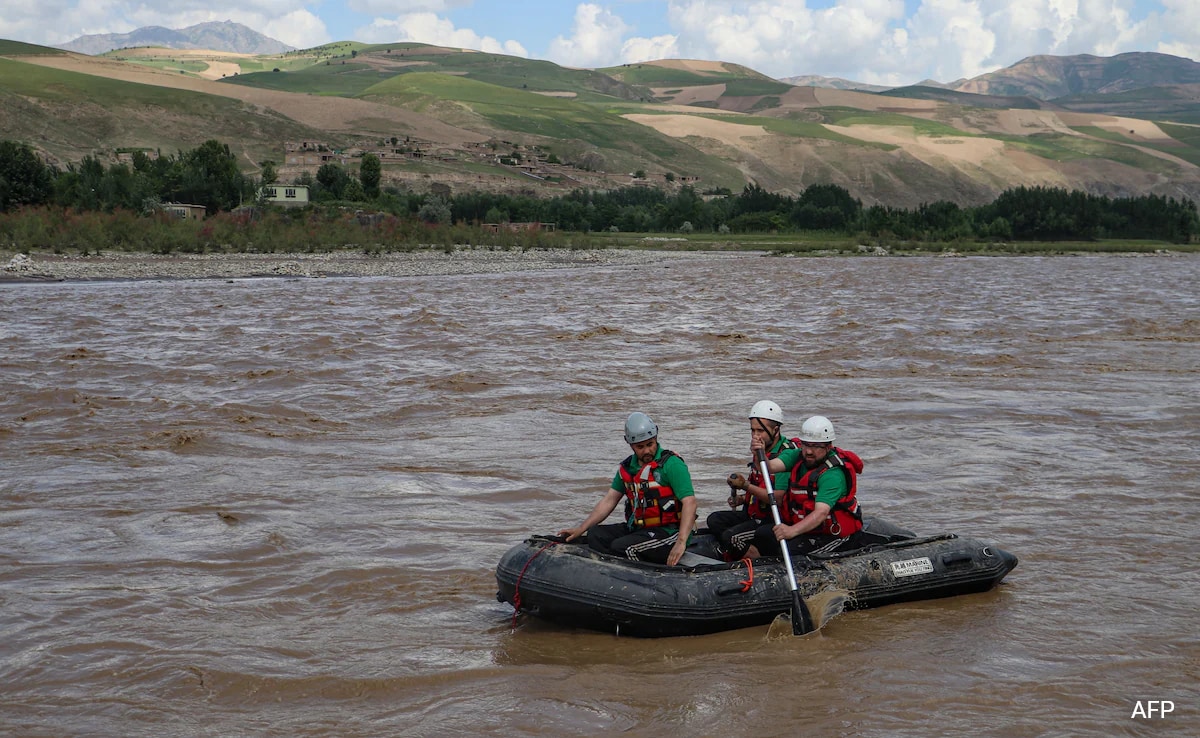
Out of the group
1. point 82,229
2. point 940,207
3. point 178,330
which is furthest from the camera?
point 940,207

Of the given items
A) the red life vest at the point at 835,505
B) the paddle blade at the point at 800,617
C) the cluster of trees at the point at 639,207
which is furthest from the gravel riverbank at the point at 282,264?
the paddle blade at the point at 800,617

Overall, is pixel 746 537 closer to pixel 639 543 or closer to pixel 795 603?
pixel 795 603

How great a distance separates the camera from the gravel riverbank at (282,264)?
36688 mm

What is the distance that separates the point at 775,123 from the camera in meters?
200

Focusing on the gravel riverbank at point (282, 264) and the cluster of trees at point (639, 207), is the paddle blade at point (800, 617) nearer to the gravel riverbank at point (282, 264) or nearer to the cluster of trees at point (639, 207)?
the gravel riverbank at point (282, 264)

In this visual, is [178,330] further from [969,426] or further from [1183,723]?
[1183,723]

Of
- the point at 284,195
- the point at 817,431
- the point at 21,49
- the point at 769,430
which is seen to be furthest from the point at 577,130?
the point at 817,431

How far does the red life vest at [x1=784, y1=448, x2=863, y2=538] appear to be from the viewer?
27.2 ft

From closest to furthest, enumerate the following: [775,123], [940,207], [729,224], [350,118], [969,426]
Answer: [969,426] → [940,207] → [729,224] → [350,118] → [775,123]

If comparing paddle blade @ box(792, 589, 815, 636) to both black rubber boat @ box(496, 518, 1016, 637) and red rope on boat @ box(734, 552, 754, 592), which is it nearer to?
black rubber boat @ box(496, 518, 1016, 637)

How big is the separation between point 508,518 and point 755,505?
298 centimetres

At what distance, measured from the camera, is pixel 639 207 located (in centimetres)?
8981

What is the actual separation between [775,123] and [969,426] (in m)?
191

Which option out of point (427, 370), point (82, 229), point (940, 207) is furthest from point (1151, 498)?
point (940, 207)
